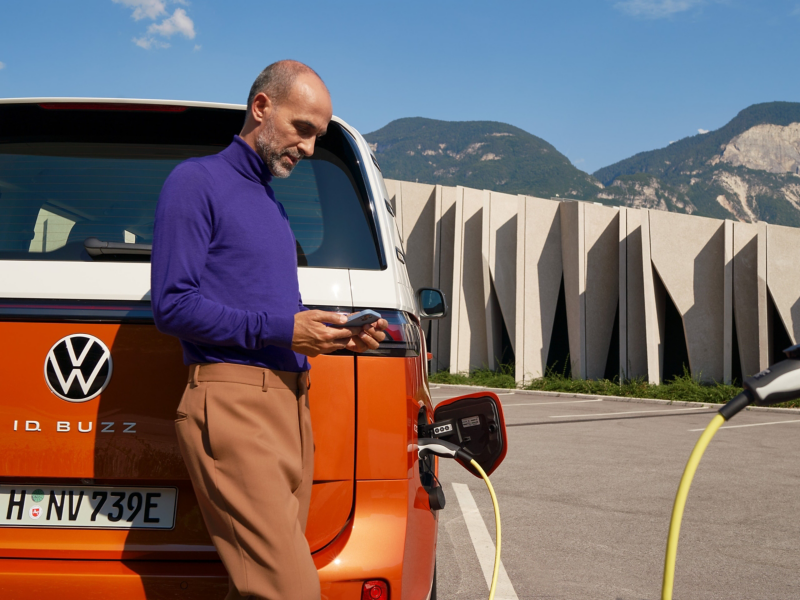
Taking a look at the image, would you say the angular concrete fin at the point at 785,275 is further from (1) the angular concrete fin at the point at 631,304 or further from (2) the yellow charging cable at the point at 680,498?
(2) the yellow charging cable at the point at 680,498

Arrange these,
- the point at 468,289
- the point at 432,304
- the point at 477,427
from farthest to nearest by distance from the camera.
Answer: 1. the point at 468,289
2. the point at 432,304
3. the point at 477,427

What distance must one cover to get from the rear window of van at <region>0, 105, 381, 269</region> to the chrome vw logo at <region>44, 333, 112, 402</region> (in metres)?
0.47

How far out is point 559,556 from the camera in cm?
439

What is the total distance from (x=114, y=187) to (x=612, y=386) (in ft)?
53.0

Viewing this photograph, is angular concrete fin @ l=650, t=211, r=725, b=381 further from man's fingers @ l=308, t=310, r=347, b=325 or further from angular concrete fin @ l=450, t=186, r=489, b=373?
man's fingers @ l=308, t=310, r=347, b=325

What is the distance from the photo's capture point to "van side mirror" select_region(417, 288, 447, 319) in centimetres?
356

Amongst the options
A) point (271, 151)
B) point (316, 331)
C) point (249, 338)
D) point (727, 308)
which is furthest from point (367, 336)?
point (727, 308)

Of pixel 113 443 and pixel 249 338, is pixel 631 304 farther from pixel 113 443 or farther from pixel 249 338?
pixel 249 338

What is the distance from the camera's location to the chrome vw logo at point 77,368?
1909 millimetres

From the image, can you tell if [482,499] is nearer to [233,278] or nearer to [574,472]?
[574,472]

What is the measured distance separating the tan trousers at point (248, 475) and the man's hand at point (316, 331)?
0.13 meters

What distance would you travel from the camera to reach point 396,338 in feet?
6.76

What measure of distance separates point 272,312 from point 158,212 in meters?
0.37

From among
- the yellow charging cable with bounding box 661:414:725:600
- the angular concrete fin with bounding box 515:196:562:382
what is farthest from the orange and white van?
the angular concrete fin with bounding box 515:196:562:382
